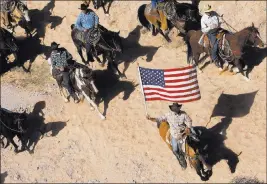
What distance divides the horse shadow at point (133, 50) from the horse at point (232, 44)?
2085mm

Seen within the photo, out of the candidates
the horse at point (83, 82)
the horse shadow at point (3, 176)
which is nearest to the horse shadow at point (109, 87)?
the horse at point (83, 82)

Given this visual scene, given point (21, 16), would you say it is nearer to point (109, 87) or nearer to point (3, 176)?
point (109, 87)

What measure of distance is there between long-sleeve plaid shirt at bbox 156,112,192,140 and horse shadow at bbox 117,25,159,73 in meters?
5.17

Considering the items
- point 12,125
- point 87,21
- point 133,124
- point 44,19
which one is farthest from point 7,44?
point 133,124

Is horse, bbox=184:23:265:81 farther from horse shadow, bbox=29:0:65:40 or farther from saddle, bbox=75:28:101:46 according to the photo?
horse shadow, bbox=29:0:65:40

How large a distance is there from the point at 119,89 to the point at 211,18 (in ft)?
12.6

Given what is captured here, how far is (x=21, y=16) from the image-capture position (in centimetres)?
1981

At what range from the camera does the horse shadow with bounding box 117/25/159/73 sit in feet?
59.5

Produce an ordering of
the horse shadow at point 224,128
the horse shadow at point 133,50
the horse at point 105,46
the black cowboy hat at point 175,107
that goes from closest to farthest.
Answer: the black cowboy hat at point 175,107, the horse shadow at point 224,128, the horse at point 105,46, the horse shadow at point 133,50

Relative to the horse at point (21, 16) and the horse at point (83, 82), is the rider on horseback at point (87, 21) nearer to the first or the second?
the horse at point (83, 82)

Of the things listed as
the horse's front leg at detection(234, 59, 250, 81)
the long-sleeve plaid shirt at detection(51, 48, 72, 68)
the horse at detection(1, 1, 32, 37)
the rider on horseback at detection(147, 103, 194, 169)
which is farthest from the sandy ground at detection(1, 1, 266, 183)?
the horse at detection(1, 1, 32, 37)

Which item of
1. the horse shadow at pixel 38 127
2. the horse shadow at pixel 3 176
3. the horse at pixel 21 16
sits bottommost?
the horse shadow at pixel 3 176

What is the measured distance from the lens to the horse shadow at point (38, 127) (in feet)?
53.1

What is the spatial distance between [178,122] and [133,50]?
630 centimetres
